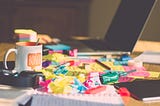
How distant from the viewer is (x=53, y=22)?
3443mm

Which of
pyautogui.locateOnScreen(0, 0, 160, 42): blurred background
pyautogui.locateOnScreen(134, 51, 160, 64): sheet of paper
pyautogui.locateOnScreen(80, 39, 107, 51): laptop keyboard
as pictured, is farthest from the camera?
pyautogui.locateOnScreen(0, 0, 160, 42): blurred background

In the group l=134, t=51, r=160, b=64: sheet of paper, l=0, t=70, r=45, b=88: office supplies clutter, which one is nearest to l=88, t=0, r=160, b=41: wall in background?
l=134, t=51, r=160, b=64: sheet of paper

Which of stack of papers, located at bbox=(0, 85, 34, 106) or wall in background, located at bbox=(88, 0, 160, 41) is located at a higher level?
wall in background, located at bbox=(88, 0, 160, 41)

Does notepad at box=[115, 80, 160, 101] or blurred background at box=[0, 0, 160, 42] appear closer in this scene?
notepad at box=[115, 80, 160, 101]

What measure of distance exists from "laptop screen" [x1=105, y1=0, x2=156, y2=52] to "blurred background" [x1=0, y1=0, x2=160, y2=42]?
5.38ft

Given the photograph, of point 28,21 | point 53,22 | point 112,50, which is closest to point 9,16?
point 28,21

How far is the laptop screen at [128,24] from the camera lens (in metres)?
1.48

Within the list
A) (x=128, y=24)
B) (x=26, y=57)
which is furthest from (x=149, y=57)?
(x=26, y=57)

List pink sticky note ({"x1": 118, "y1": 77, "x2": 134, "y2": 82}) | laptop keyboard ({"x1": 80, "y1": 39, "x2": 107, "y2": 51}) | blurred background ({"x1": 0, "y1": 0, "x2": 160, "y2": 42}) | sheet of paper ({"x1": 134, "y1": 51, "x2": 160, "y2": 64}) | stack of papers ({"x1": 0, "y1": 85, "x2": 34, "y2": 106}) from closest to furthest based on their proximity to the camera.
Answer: stack of papers ({"x1": 0, "y1": 85, "x2": 34, "y2": 106}), pink sticky note ({"x1": 118, "y1": 77, "x2": 134, "y2": 82}), sheet of paper ({"x1": 134, "y1": 51, "x2": 160, "y2": 64}), laptop keyboard ({"x1": 80, "y1": 39, "x2": 107, "y2": 51}), blurred background ({"x1": 0, "y1": 0, "x2": 160, "y2": 42})

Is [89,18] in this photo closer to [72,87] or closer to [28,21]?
[28,21]

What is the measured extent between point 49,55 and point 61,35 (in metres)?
2.08

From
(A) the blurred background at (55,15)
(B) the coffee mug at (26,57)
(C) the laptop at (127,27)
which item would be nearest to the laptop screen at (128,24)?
(C) the laptop at (127,27)

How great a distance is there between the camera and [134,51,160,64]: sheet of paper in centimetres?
138

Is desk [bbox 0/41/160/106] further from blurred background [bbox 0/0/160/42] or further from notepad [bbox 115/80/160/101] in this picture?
blurred background [bbox 0/0/160/42]
